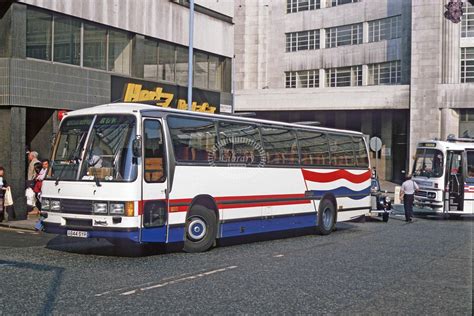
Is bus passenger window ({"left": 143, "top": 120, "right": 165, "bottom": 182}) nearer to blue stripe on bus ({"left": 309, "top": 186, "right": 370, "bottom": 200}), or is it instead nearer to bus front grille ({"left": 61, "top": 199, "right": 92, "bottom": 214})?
bus front grille ({"left": 61, "top": 199, "right": 92, "bottom": 214})

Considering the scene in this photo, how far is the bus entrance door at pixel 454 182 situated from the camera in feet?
79.5

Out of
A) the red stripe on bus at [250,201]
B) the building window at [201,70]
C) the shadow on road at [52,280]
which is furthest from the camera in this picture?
the building window at [201,70]

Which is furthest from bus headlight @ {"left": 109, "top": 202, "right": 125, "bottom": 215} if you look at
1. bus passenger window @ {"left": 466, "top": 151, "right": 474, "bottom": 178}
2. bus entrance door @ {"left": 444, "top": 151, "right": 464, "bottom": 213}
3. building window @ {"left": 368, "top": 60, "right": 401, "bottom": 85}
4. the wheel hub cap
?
building window @ {"left": 368, "top": 60, "right": 401, "bottom": 85}

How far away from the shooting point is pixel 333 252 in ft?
45.0

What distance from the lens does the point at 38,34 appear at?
20.0 m

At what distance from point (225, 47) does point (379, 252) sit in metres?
17.6

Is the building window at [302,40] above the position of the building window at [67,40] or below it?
above

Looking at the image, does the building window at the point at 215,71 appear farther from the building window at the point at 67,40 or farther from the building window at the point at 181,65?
the building window at the point at 67,40

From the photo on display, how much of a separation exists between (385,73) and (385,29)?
3283 millimetres

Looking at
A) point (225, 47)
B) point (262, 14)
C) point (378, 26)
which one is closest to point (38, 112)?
point (225, 47)

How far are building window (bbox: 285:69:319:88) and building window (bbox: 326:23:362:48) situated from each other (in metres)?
2.69

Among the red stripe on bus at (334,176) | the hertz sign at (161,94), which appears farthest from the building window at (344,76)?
the red stripe on bus at (334,176)

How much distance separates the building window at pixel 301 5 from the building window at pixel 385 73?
7457 mm

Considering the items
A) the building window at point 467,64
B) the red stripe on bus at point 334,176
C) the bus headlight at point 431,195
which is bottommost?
the bus headlight at point 431,195
